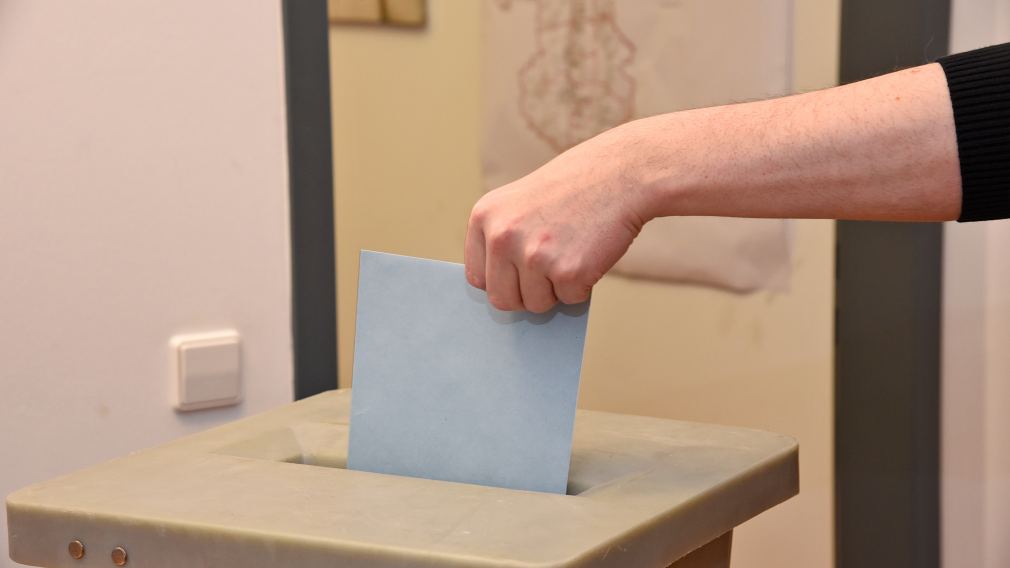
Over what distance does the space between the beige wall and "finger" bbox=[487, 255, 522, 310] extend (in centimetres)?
76

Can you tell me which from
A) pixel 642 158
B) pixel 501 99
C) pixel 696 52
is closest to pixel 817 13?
pixel 696 52

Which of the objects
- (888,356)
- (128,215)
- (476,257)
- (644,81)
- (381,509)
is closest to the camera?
(381,509)

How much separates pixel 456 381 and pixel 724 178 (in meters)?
0.23

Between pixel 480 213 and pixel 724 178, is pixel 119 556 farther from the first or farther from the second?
pixel 724 178

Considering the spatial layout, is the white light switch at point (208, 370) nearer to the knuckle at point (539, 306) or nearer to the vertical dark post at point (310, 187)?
the vertical dark post at point (310, 187)

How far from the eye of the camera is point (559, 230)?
79 centimetres

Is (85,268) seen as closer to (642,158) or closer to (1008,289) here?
(642,158)

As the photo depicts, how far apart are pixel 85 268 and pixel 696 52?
2.59 ft

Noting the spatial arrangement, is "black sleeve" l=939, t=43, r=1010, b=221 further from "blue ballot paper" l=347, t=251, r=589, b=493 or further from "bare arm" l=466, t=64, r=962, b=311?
"blue ballot paper" l=347, t=251, r=589, b=493

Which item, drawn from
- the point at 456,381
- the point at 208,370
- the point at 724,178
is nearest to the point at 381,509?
the point at 456,381

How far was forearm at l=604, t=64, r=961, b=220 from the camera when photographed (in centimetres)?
75

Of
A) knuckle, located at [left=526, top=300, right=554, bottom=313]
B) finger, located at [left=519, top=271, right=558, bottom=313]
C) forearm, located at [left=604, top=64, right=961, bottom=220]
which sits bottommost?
knuckle, located at [left=526, top=300, right=554, bottom=313]

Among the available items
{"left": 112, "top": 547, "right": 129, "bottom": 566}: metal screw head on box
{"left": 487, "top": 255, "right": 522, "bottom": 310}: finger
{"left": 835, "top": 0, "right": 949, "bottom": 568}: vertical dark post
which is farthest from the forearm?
{"left": 835, "top": 0, "right": 949, "bottom": 568}: vertical dark post

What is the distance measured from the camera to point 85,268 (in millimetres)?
1242
